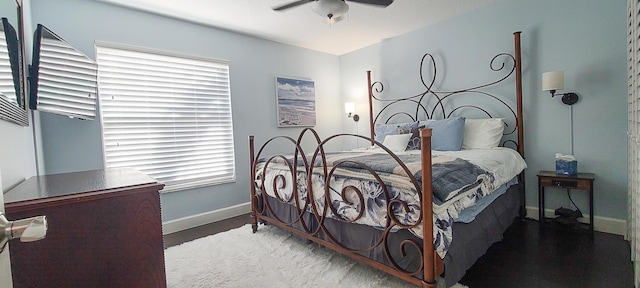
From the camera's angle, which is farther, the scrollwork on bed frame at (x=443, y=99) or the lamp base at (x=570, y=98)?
the scrollwork on bed frame at (x=443, y=99)

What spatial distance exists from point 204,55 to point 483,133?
3.20 m

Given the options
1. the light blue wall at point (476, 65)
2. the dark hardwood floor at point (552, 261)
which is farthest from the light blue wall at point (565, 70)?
the dark hardwood floor at point (552, 261)

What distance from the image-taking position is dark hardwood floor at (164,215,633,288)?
1739mm

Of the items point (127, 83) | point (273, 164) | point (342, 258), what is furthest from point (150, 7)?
point (342, 258)

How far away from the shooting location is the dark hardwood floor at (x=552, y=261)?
1739 millimetres

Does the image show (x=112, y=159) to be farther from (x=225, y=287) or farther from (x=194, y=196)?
(x=225, y=287)

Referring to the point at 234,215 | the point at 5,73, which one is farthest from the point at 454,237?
the point at 234,215

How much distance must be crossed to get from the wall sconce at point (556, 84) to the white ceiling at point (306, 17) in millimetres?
1069

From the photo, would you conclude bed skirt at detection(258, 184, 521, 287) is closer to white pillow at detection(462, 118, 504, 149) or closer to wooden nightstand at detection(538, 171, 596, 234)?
wooden nightstand at detection(538, 171, 596, 234)

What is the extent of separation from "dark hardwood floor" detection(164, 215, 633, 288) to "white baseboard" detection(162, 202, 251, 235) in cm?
37

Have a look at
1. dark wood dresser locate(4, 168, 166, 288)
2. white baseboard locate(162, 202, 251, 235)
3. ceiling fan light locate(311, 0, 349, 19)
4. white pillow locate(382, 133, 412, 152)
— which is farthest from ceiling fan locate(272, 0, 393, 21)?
white baseboard locate(162, 202, 251, 235)

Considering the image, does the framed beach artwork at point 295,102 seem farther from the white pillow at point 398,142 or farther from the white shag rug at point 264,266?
the white shag rug at point 264,266

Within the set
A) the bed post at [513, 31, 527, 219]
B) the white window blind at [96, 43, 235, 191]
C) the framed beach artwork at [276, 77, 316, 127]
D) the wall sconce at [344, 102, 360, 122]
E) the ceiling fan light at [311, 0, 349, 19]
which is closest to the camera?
the ceiling fan light at [311, 0, 349, 19]

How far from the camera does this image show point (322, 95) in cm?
453
